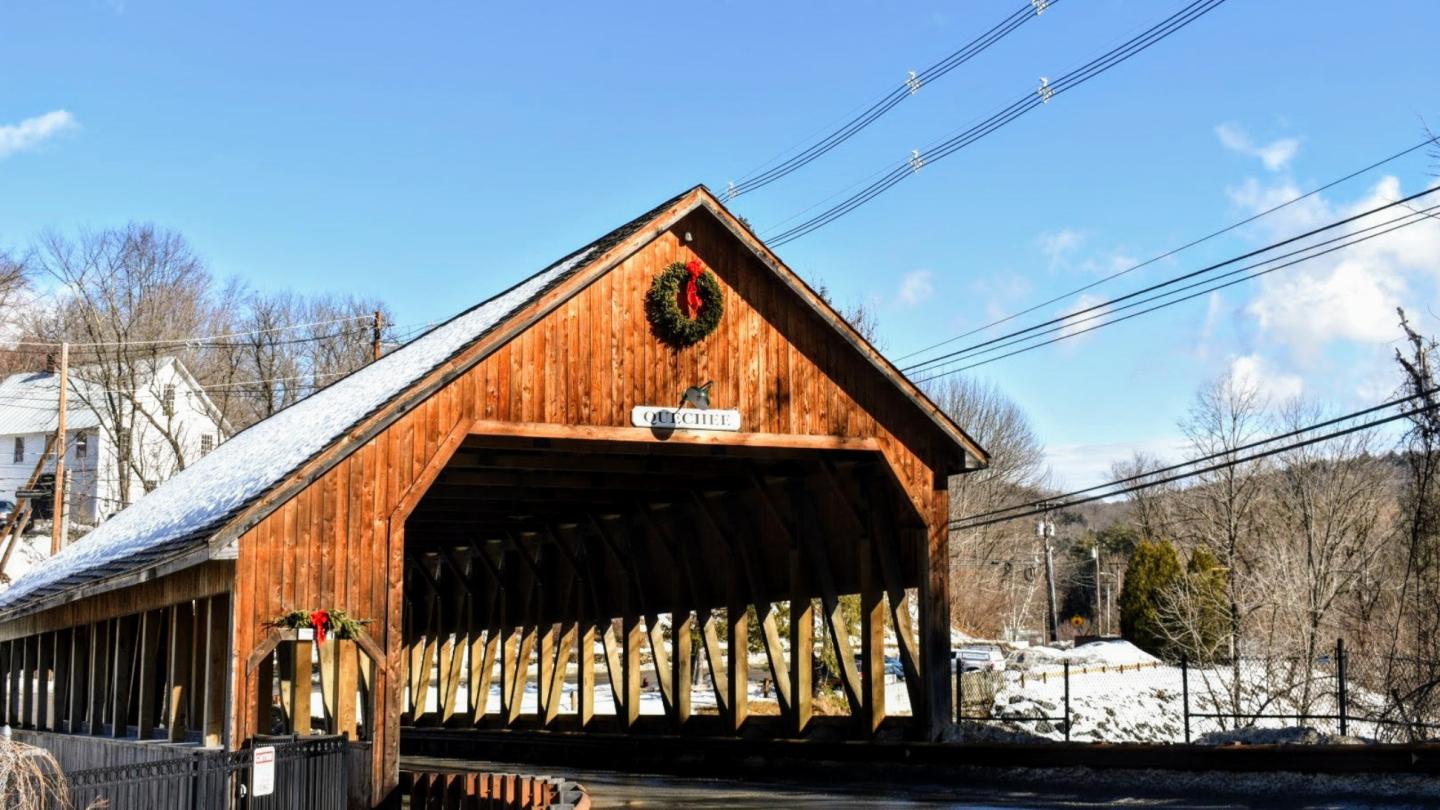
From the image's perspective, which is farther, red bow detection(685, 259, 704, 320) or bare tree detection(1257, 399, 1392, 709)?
bare tree detection(1257, 399, 1392, 709)

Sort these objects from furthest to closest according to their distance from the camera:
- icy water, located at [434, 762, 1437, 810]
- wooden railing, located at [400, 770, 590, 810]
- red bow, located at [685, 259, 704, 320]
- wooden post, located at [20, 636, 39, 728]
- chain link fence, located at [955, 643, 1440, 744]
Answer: wooden post, located at [20, 636, 39, 728], red bow, located at [685, 259, 704, 320], chain link fence, located at [955, 643, 1440, 744], icy water, located at [434, 762, 1437, 810], wooden railing, located at [400, 770, 590, 810]

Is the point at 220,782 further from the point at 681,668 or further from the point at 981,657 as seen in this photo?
the point at 981,657

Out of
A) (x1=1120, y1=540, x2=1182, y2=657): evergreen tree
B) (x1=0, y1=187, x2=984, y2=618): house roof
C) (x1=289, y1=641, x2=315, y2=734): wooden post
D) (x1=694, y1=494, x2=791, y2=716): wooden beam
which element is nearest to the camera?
(x1=0, y1=187, x2=984, y2=618): house roof

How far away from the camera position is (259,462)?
1917 cm

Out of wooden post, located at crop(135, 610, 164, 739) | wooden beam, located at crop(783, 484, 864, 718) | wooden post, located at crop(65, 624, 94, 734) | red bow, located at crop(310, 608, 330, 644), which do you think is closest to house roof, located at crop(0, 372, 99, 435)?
wooden post, located at crop(65, 624, 94, 734)


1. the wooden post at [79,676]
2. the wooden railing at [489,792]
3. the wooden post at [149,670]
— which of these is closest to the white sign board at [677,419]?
the wooden railing at [489,792]

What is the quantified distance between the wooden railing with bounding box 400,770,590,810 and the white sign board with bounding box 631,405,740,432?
16.4ft

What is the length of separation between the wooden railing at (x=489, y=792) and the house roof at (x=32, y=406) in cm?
5770

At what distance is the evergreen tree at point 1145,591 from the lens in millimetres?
52625

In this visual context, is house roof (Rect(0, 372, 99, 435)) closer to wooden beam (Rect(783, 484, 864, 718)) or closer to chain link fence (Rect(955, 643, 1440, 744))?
chain link fence (Rect(955, 643, 1440, 744))

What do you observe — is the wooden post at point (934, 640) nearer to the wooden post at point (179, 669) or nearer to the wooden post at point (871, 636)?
the wooden post at point (871, 636)

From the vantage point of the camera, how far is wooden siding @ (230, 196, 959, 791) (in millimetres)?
15477

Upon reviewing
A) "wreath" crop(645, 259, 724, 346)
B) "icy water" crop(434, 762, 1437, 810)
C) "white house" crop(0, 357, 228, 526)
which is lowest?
"icy water" crop(434, 762, 1437, 810)

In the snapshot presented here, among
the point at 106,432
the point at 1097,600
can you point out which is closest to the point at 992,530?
the point at 1097,600
